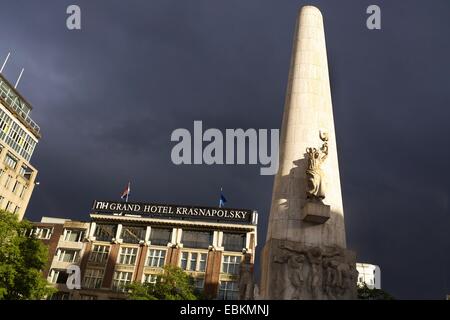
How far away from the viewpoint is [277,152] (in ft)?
62.7

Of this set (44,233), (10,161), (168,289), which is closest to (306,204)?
(168,289)

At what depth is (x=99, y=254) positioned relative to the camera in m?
63.8

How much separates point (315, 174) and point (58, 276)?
5918 cm

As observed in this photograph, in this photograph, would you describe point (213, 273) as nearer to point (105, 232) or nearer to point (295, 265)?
point (105, 232)

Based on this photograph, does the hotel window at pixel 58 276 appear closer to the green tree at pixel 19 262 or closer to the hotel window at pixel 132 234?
the hotel window at pixel 132 234

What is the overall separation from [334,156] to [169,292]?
101 ft

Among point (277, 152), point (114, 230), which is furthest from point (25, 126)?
point (277, 152)

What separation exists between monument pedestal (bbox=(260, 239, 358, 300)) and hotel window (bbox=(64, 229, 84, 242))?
2296 inches

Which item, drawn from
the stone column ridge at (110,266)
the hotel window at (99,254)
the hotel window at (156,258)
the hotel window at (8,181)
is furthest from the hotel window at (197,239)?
the hotel window at (8,181)

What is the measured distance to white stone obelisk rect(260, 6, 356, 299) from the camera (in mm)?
14461

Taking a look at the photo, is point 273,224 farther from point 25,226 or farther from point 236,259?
point 236,259

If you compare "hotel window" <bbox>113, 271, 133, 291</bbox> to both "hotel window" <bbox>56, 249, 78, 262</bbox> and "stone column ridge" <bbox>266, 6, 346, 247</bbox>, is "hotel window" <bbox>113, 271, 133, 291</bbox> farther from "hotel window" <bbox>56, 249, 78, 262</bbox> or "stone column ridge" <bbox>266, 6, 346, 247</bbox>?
"stone column ridge" <bbox>266, 6, 346, 247</bbox>

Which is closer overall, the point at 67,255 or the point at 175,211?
the point at 67,255
